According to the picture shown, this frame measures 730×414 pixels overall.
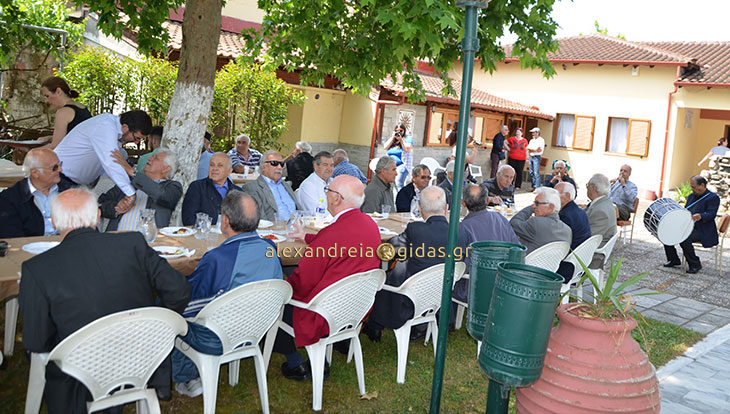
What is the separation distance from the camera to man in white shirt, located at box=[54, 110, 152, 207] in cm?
519

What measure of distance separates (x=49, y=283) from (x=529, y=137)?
832 inches

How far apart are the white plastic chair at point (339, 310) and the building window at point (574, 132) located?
61.4 feet

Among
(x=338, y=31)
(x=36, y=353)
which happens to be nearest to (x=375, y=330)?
(x=36, y=353)

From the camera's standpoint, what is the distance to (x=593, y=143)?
2069 centimetres

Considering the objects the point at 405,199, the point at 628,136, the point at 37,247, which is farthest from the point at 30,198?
the point at 628,136

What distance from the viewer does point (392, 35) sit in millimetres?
5086

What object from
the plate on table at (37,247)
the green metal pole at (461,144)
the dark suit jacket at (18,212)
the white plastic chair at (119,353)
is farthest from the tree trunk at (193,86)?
the green metal pole at (461,144)

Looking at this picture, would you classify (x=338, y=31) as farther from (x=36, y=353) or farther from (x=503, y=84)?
(x=503, y=84)

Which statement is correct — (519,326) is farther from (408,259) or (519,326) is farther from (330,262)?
(408,259)

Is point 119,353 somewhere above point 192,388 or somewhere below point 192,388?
above

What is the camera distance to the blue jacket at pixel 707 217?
893 centimetres

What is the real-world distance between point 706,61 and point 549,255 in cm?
1806

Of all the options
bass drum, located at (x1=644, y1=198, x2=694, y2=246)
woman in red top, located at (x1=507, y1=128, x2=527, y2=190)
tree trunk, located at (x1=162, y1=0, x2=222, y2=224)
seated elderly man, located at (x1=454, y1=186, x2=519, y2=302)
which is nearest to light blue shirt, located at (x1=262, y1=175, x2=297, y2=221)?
tree trunk, located at (x1=162, y1=0, x2=222, y2=224)

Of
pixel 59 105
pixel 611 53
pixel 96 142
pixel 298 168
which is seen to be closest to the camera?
pixel 96 142
